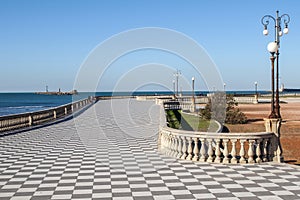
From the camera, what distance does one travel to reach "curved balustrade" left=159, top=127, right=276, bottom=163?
33.3 ft

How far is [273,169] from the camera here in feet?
31.3

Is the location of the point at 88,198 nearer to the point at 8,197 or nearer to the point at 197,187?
the point at 8,197

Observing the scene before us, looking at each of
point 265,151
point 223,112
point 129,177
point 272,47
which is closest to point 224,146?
point 265,151

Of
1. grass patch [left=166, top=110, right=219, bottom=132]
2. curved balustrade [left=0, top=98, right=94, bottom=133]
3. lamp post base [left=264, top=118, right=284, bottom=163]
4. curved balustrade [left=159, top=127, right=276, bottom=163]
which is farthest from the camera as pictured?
grass patch [left=166, top=110, right=219, bottom=132]

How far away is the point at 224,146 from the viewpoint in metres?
10.4

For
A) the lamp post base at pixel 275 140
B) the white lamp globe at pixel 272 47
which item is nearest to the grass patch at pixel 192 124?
the white lamp globe at pixel 272 47

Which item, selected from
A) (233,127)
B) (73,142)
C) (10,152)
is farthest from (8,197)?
(233,127)

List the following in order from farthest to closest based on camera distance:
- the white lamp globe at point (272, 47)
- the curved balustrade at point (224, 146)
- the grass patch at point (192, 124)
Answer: the grass patch at point (192, 124) → the white lamp globe at point (272, 47) → the curved balustrade at point (224, 146)

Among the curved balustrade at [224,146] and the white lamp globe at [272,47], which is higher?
the white lamp globe at [272,47]

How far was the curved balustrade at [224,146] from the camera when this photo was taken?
33.3ft

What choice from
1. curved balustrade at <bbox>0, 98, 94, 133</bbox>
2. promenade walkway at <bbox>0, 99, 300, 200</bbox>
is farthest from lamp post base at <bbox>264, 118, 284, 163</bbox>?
curved balustrade at <bbox>0, 98, 94, 133</bbox>

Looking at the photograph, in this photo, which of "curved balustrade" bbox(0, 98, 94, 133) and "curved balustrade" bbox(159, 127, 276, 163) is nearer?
"curved balustrade" bbox(159, 127, 276, 163)

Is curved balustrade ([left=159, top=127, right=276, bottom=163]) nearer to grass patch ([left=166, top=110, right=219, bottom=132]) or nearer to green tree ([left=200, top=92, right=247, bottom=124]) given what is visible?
grass patch ([left=166, top=110, right=219, bottom=132])

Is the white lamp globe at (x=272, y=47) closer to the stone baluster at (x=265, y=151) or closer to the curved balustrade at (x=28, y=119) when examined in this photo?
the stone baluster at (x=265, y=151)
